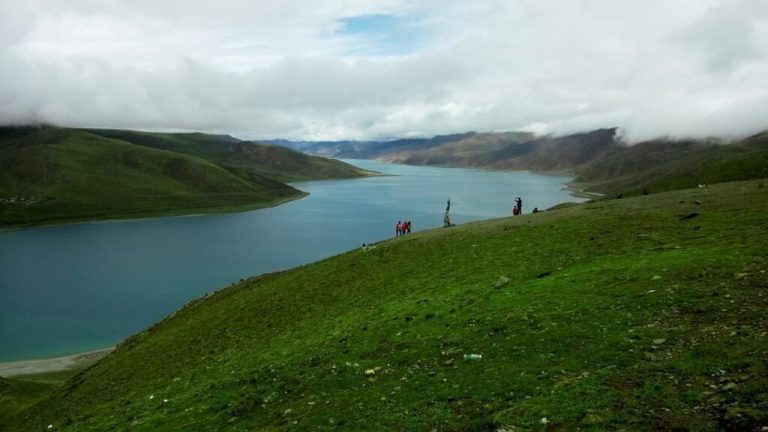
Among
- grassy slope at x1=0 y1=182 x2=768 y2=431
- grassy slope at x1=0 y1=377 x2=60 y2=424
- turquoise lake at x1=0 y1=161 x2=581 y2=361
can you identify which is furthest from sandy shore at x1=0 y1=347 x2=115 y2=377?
grassy slope at x1=0 y1=182 x2=768 y2=431

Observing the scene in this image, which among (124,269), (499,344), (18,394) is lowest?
(124,269)

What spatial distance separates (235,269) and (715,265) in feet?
357

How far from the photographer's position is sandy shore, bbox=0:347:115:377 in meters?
60.1

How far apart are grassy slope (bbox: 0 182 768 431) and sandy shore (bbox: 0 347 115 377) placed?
2996 cm

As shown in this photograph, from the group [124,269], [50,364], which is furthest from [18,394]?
[124,269]

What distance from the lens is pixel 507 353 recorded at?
1597 centimetres

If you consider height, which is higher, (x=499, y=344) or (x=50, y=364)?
(x=499, y=344)

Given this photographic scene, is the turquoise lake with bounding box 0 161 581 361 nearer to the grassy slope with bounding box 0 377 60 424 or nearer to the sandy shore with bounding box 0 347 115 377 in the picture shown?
the sandy shore with bounding box 0 347 115 377

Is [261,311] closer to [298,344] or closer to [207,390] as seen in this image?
[298,344]

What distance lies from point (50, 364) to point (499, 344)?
66.4m

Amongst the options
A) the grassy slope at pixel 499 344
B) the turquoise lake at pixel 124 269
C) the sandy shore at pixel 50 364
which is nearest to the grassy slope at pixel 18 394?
the grassy slope at pixel 499 344

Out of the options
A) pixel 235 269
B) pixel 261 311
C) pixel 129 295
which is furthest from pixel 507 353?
pixel 235 269

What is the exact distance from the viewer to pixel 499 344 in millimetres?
16922

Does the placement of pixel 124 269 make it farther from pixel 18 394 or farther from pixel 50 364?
pixel 18 394
